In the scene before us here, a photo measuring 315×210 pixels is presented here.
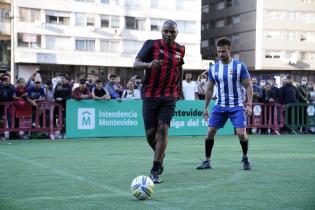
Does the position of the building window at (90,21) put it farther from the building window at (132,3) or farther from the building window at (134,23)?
the building window at (132,3)

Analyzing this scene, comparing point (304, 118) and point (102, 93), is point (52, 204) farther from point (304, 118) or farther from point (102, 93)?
point (304, 118)

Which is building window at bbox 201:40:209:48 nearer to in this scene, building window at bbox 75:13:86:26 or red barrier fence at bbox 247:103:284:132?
building window at bbox 75:13:86:26

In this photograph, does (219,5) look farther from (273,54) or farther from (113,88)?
(113,88)

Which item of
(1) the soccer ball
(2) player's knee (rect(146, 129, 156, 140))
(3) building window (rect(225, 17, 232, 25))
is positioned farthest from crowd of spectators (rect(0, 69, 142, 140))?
(3) building window (rect(225, 17, 232, 25))

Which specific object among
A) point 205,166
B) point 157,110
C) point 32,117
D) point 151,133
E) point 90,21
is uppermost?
point 90,21

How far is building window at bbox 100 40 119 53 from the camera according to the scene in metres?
59.3

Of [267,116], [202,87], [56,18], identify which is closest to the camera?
[202,87]

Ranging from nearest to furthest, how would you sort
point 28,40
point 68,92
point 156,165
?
point 156,165
point 68,92
point 28,40

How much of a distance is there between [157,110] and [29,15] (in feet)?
166

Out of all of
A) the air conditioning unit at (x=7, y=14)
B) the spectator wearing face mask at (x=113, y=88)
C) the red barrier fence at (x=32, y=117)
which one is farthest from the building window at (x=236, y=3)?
the red barrier fence at (x=32, y=117)

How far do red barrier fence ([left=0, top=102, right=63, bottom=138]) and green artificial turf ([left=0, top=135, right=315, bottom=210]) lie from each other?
12.4 ft

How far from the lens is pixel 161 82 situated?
24.8 ft

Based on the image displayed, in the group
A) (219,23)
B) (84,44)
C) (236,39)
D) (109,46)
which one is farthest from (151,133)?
(219,23)

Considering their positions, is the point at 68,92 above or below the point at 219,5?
below
